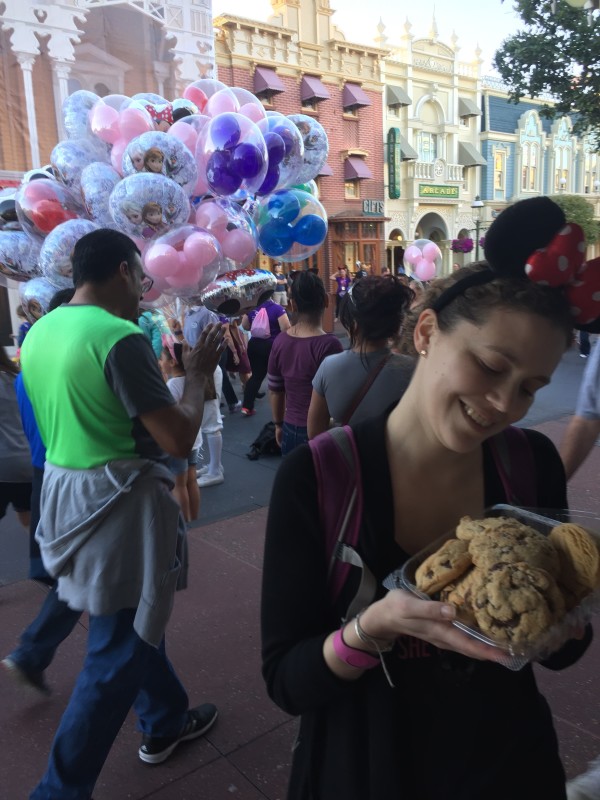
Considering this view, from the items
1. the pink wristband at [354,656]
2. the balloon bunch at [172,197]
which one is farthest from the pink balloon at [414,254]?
the pink wristband at [354,656]

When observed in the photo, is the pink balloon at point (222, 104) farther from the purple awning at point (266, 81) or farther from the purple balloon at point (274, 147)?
the purple awning at point (266, 81)

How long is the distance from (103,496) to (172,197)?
113 inches

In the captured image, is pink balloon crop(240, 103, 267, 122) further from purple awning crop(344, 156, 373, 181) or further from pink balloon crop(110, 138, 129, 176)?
purple awning crop(344, 156, 373, 181)

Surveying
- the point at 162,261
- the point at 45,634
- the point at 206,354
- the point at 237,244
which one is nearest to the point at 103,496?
the point at 206,354

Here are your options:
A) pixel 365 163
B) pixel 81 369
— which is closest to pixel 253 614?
pixel 81 369

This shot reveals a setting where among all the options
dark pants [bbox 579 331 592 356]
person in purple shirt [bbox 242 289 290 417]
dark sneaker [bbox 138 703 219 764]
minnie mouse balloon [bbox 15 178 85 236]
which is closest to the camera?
dark sneaker [bbox 138 703 219 764]

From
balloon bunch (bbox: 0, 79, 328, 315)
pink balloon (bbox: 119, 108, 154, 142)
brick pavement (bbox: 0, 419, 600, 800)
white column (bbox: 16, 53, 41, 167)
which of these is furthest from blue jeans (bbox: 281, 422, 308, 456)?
white column (bbox: 16, 53, 41, 167)

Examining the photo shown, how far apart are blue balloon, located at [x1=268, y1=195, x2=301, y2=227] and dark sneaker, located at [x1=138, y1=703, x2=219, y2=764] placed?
4.05 meters

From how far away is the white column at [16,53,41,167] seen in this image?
12555mm

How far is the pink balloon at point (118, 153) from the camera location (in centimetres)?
478

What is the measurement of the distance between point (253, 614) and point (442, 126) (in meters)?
24.0

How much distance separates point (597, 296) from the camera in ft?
3.78

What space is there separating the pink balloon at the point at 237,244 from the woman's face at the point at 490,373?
3967mm

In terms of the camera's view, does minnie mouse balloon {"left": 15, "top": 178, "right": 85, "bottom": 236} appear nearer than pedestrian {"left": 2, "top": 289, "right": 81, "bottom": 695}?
No
